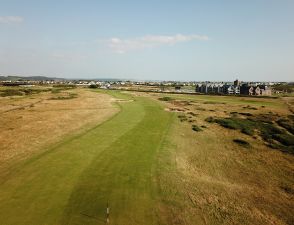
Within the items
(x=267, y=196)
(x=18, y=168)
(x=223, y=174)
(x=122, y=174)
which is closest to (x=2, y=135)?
(x=18, y=168)

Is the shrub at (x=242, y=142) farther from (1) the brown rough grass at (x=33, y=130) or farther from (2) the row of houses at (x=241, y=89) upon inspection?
(2) the row of houses at (x=241, y=89)

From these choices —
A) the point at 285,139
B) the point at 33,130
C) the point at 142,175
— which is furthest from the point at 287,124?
the point at 33,130

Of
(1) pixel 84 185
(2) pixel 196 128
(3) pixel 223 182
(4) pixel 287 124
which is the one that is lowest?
(3) pixel 223 182

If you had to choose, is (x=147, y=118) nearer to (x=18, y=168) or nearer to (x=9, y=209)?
(x=18, y=168)

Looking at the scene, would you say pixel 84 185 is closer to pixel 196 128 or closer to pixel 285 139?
pixel 196 128

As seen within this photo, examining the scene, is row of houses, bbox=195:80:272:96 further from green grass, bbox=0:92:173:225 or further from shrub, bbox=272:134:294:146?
green grass, bbox=0:92:173:225

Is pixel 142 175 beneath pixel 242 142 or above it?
above
